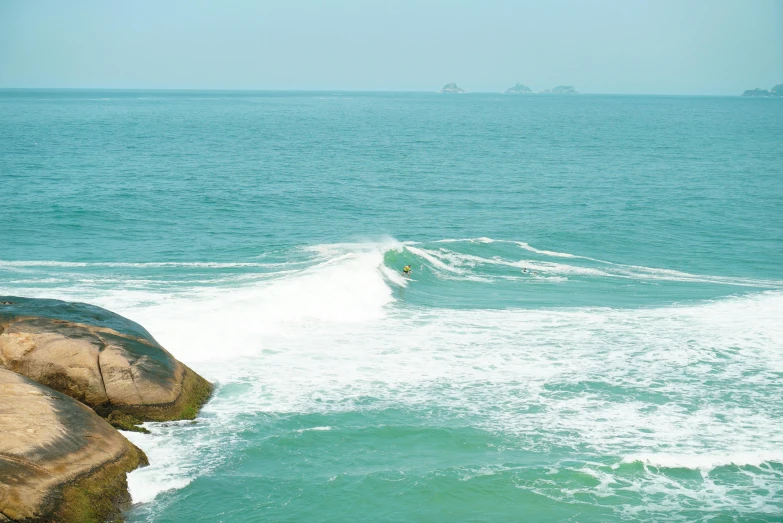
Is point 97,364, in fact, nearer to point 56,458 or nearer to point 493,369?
point 56,458

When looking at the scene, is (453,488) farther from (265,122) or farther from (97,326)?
(265,122)

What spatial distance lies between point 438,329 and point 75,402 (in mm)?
13540

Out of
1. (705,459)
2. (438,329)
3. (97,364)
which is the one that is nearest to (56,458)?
(97,364)

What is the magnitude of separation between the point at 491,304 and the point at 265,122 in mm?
116038

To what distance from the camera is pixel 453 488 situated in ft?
53.0

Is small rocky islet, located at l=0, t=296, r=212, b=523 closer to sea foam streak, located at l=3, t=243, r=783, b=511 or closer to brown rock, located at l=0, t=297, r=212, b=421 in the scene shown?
brown rock, located at l=0, t=297, r=212, b=421

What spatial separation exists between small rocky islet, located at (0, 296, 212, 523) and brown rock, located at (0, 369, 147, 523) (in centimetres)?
2

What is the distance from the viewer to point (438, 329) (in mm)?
26891

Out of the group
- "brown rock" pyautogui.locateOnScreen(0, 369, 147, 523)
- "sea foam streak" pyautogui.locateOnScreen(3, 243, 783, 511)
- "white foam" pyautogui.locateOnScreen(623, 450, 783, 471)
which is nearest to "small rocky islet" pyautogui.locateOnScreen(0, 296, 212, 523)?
"brown rock" pyautogui.locateOnScreen(0, 369, 147, 523)

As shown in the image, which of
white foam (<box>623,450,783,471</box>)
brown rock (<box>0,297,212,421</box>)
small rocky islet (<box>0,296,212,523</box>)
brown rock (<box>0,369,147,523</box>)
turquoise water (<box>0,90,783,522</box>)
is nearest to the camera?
brown rock (<box>0,369,147,523</box>)

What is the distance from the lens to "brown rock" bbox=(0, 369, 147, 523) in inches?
522

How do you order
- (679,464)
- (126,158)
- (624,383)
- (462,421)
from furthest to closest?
(126,158) → (624,383) → (462,421) → (679,464)

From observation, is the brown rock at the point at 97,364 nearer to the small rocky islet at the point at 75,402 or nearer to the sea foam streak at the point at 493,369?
the small rocky islet at the point at 75,402

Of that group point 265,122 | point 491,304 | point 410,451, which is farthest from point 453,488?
point 265,122
